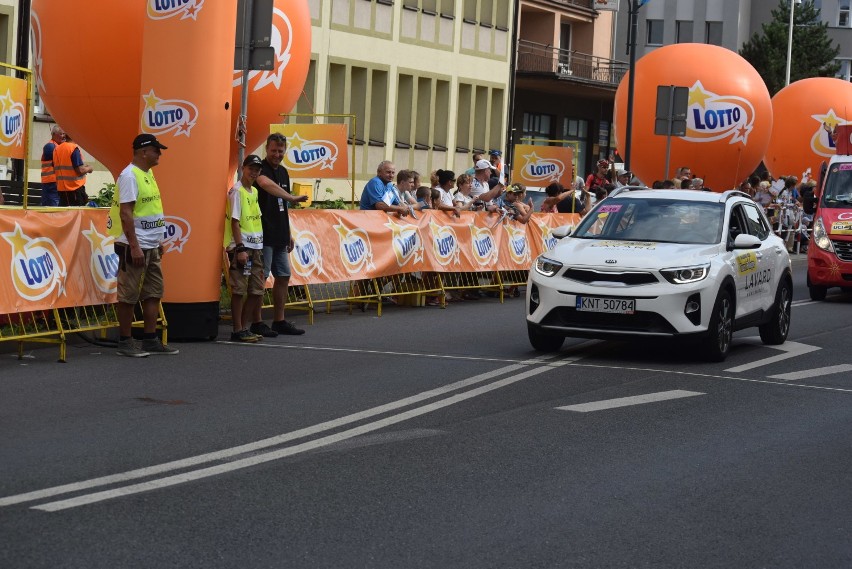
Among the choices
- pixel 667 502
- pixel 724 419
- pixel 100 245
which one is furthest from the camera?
pixel 100 245

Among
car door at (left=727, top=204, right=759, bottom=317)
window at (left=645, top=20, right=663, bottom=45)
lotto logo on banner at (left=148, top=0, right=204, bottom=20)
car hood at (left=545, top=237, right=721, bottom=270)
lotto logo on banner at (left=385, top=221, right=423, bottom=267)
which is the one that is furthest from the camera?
window at (left=645, top=20, right=663, bottom=45)

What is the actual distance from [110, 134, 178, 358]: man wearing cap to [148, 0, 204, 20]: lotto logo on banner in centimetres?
168

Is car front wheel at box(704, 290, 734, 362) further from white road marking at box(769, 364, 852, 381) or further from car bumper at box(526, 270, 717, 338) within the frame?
white road marking at box(769, 364, 852, 381)

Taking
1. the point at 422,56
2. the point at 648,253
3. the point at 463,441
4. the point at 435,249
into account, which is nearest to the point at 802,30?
the point at 422,56

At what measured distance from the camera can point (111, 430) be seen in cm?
952

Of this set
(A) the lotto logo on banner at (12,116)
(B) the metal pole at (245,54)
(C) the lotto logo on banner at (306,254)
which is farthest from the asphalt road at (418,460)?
(C) the lotto logo on banner at (306,254)

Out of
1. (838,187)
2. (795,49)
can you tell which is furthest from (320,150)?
(795,49)

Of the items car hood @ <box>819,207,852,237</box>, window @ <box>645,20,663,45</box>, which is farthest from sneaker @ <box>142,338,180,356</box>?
window @ <box>645,20,663,45</box>

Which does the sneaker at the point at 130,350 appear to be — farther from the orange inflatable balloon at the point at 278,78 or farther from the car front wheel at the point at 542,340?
the orange inflatable balloon at the point at 278,78

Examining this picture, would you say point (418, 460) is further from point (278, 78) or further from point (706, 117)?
point (706, 117)

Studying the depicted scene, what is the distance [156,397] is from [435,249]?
9717 millimetres

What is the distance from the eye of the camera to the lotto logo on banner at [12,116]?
1264 cm

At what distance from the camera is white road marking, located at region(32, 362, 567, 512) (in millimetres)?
7355

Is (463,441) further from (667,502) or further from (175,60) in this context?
(175,60)
